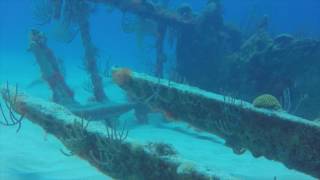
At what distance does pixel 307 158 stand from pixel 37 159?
489 centimetres

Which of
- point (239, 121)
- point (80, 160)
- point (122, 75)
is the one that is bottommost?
point (80, 160)

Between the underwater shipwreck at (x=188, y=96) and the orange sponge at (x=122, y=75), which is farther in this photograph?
the orange sponge at (x=122, y=75)

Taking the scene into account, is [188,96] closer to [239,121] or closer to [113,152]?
[239,121]

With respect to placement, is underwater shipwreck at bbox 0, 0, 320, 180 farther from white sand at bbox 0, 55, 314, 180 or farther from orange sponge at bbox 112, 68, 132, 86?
white sand at bbox 0, 55, 314, 180

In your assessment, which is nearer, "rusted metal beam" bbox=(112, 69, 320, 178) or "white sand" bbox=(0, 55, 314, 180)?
"rusted metal beam" bbox=(112, 69, 320, 178)

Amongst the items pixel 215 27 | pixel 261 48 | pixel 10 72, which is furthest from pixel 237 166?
pixel 10 72

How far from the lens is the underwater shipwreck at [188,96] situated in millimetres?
5230

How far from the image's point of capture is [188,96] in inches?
255

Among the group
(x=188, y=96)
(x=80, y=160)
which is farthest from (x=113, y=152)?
(x=80, y=160)

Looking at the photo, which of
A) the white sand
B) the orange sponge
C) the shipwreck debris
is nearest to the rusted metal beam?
the orange sponge

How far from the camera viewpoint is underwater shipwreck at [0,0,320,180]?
523 centimetres

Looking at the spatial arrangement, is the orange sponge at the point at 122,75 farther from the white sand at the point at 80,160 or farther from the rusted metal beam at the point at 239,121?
the white sand at the point at 80,160

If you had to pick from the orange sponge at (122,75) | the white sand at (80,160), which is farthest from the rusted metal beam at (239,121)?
the white sand at (80,160)

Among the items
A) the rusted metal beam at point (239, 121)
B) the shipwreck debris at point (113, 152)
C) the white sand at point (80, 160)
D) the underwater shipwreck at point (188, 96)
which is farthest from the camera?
the white sand at point (80, 160)
